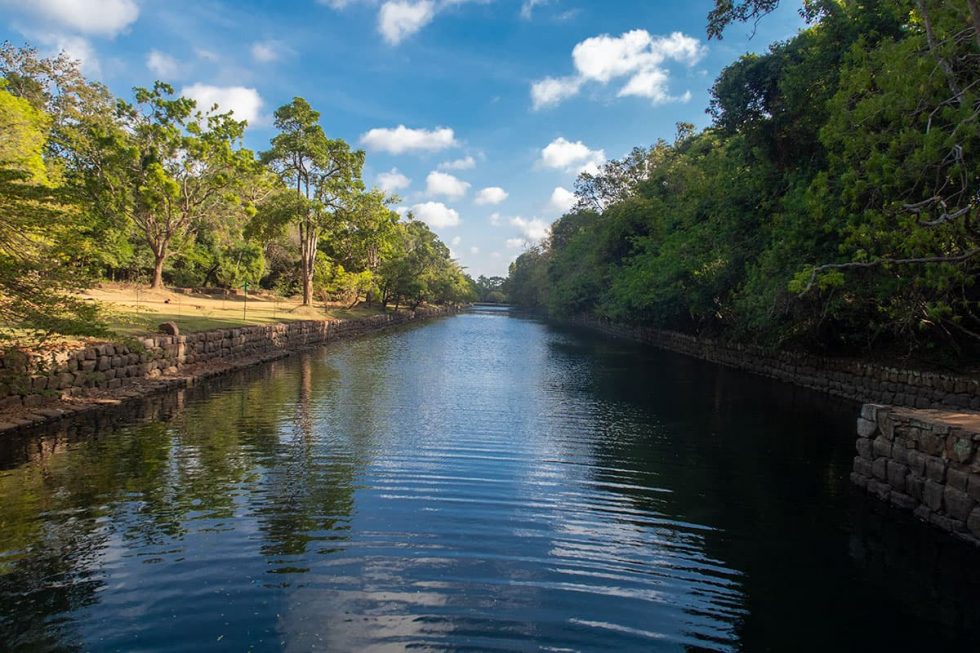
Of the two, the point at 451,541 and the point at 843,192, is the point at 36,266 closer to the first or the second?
the point at 451,541

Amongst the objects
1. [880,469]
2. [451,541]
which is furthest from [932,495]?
[451,541]

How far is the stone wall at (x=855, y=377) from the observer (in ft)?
46.9

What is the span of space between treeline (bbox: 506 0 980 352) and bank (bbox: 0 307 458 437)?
14.9 metres

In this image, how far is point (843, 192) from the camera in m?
11.7

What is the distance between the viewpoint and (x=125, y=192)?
30484mm

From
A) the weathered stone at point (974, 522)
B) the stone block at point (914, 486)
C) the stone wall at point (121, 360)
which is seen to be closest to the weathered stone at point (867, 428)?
the stone block at point (914, 486)

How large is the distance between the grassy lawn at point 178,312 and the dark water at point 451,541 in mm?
5015

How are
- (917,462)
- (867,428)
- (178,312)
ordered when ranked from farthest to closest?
(178,312) → (867,428) → (917,462)

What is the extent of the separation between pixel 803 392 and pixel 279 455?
1721 cm

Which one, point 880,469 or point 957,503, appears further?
point 880,469

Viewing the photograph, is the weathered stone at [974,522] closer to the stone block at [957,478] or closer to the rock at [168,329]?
the stone block at [957,478]

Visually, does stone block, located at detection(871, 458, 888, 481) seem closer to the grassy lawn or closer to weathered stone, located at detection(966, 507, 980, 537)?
weathered stone, located at detection(966, 507, 980, 537)

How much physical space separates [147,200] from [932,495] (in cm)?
3400

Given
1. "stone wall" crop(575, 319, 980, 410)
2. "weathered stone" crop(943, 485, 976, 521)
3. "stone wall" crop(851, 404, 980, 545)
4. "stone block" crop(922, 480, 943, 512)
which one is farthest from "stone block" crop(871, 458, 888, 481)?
"stone wall" crop(575, 319, 980, 410)
